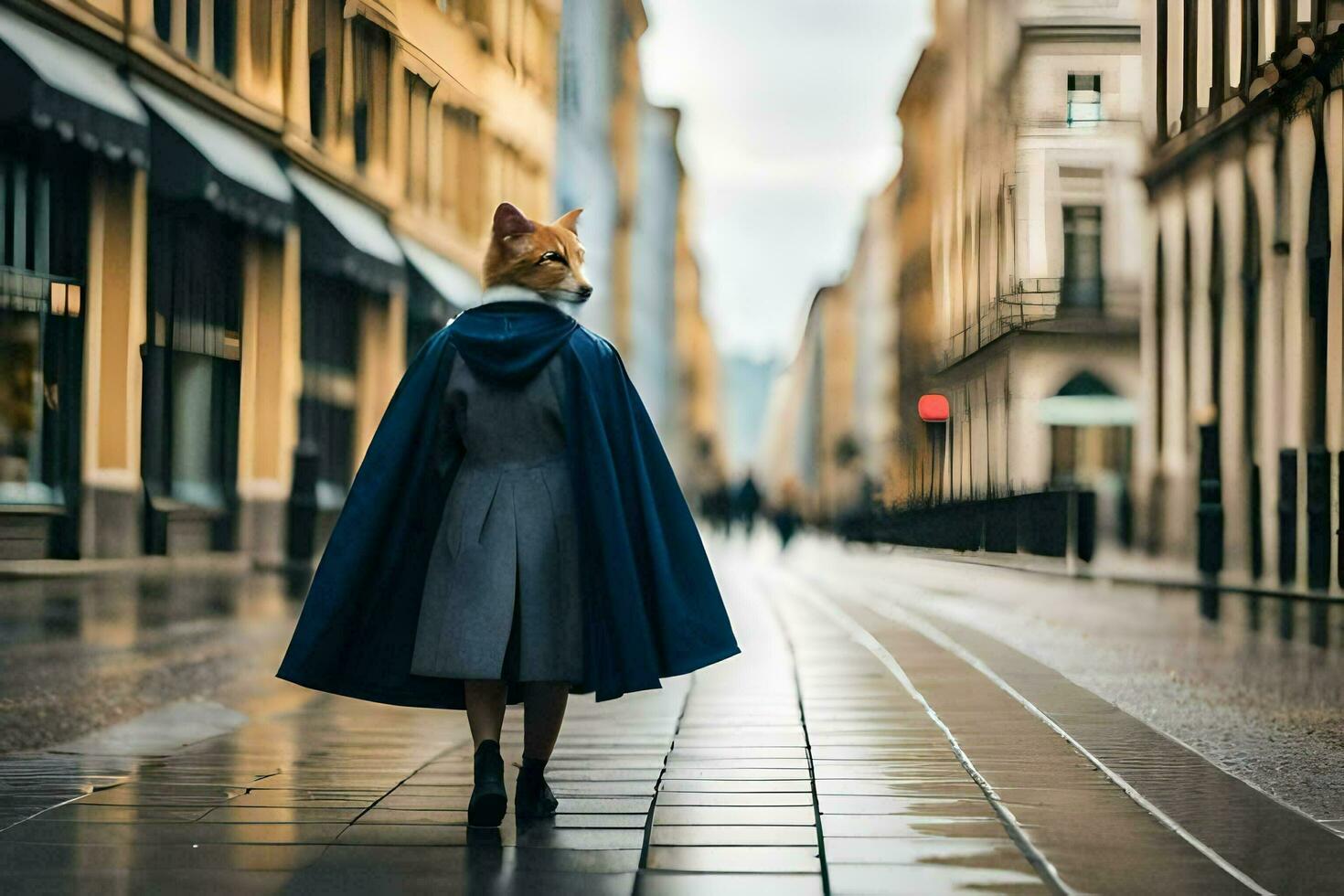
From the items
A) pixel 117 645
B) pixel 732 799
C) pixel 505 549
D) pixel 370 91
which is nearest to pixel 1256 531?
pixel 370 91

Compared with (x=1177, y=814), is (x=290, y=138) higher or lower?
higher

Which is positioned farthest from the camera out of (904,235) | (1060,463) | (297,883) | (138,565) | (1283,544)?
(1283,544)

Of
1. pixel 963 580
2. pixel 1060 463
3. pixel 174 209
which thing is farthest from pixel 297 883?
pixel 963 580

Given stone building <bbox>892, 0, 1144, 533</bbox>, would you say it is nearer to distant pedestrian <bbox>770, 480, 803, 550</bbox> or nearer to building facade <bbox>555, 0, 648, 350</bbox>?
building facade <bbox>555, 0, 648, 350</bbox>

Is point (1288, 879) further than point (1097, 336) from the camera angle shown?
No

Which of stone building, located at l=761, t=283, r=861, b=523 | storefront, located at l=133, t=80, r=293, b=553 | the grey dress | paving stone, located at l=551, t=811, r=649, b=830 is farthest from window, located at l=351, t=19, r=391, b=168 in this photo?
A: stone building, located at l=761, t=283, r=861, b=523

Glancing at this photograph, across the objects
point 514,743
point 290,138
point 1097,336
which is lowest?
point 514,743

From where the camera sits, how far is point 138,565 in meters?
7.34

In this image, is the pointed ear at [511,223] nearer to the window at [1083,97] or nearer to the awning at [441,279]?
the window at [1083,97]

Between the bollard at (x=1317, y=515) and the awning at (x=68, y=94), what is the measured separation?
10391 mm

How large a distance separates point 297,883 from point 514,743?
2.67 meters

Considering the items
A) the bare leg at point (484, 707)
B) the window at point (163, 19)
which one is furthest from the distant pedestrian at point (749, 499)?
the bare leg at point (484, 707)

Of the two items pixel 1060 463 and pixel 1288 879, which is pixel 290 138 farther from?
pixel 1288 879

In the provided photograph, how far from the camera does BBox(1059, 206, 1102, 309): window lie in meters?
9.96
